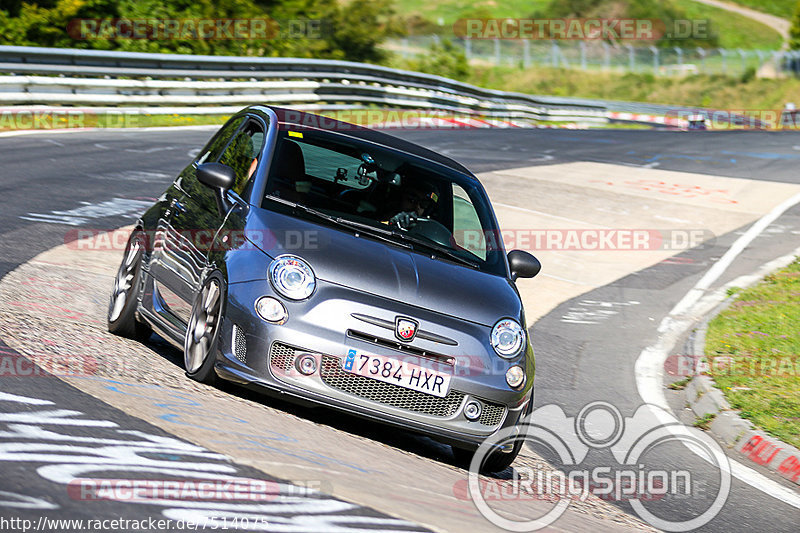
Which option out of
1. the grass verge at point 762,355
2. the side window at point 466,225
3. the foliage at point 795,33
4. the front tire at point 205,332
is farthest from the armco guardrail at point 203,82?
the foliage at point 795,33

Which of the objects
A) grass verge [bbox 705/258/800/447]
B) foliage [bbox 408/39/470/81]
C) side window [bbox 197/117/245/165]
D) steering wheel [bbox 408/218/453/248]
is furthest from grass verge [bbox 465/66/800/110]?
steering wheel [bbox 408/218/453/248]

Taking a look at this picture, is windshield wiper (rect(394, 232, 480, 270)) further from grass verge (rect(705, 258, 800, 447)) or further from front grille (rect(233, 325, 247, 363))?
grass verge (rect(705, 258, 800, 447))

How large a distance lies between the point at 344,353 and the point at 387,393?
316mm

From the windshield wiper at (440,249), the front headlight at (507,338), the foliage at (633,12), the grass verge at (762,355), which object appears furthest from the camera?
the foliage at (633,12)

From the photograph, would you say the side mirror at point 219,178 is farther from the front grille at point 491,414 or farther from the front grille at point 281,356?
the front grille at point 491,414

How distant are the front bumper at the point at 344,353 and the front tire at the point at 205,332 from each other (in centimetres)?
9

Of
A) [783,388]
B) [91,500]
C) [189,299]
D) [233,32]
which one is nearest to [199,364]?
[189,299]

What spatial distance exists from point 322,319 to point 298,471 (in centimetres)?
103

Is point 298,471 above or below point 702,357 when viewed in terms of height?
above

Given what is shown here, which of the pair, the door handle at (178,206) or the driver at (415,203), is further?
the door handle at (178,206)

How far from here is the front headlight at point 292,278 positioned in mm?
5516

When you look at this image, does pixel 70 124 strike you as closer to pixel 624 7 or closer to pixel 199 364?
pixel 199 364

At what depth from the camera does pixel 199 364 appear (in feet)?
19.0

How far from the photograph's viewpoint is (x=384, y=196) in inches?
265
